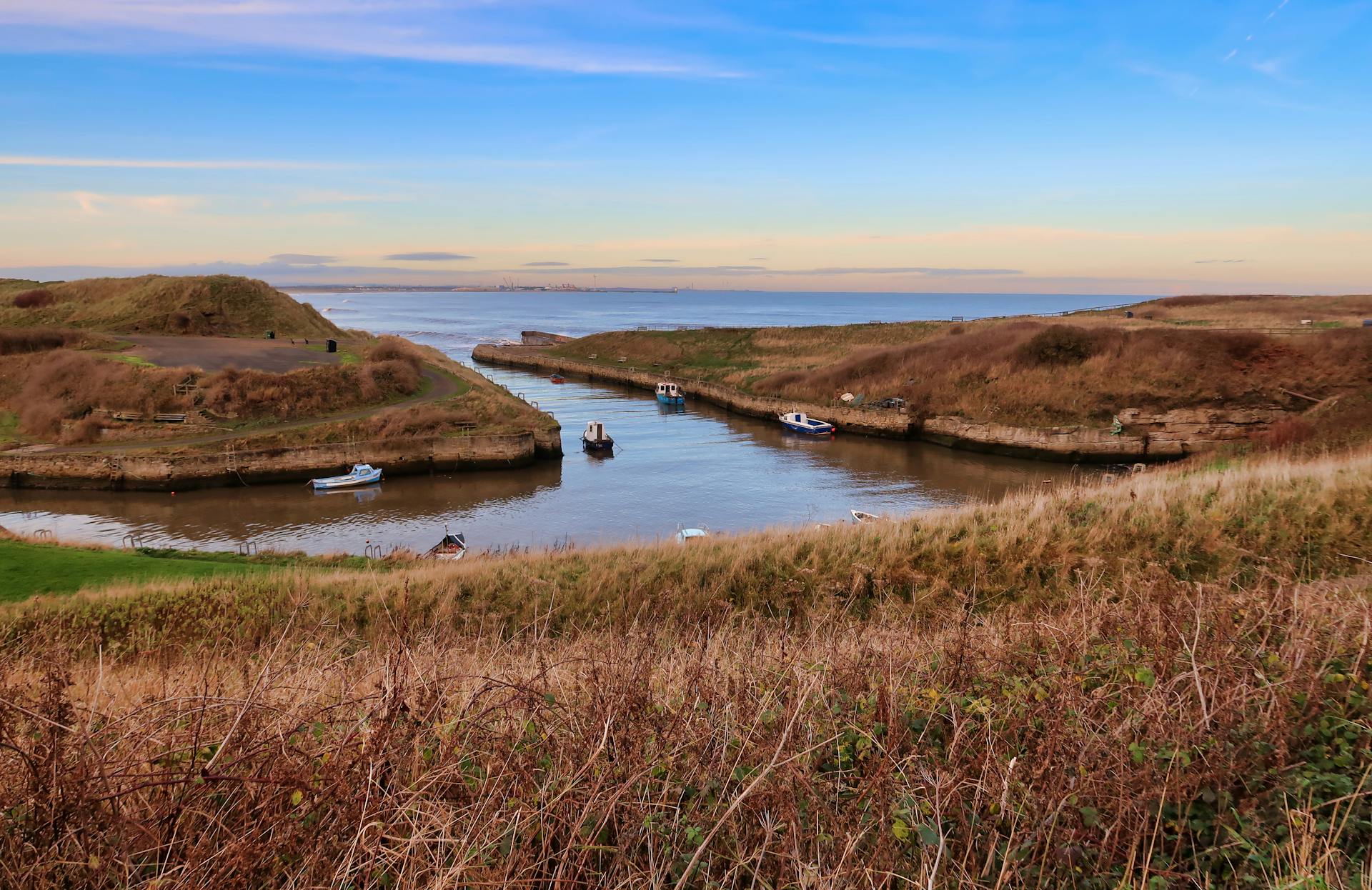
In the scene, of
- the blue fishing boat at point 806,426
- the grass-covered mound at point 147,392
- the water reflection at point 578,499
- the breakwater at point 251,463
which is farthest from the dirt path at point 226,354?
the blue fishing boat at point 806,426

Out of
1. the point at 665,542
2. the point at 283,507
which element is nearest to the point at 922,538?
the point at 665,542

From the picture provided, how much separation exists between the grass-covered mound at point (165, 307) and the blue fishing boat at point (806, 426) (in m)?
43.6

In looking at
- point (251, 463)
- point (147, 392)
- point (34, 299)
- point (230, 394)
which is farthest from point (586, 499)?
point (34, 299)

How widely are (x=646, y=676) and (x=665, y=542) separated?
10.7 metres

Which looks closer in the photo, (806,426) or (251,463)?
(251,463)

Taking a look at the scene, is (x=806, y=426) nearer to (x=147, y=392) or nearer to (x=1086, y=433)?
(x=1086, y=433)

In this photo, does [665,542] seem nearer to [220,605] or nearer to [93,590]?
[220,605]

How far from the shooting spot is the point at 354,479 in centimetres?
3219

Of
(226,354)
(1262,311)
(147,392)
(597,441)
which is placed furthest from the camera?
(1262,311)

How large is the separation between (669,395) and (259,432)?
30611mm

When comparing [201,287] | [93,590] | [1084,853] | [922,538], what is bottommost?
[93,590]

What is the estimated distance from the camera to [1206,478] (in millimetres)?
15039

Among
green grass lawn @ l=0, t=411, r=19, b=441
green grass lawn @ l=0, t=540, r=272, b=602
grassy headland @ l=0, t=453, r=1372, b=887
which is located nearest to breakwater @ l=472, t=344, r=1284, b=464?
grassy headland @ l=0, t=453, r=1372, b=887

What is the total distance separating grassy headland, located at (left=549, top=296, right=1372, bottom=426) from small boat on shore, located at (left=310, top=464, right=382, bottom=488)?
31.5 metres
